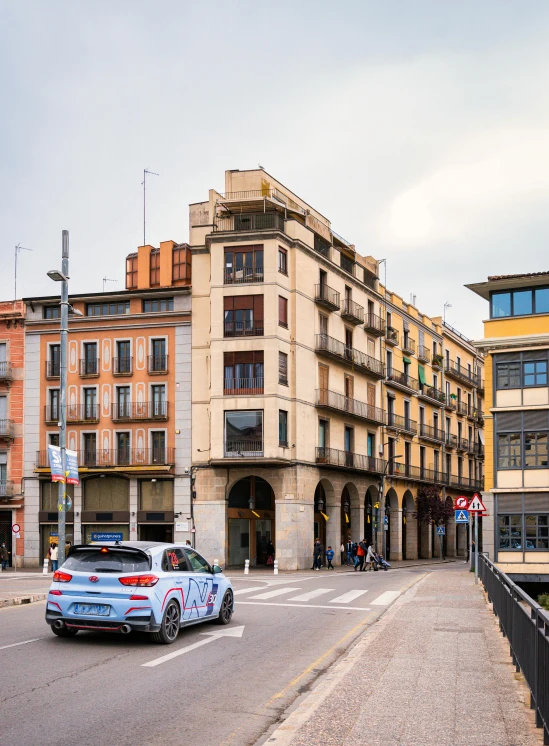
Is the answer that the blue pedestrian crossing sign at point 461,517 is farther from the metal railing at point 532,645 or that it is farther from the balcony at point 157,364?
the balcony at point 157,364

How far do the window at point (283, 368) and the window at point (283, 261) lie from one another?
443 centimetres

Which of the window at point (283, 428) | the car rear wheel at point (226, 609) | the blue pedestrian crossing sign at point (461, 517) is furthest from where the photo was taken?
the window at point (283, 428)

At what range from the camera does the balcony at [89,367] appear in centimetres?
5091

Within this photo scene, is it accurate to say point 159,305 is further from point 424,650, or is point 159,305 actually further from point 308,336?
point 424,650

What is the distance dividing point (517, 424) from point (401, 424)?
2821 centimetres

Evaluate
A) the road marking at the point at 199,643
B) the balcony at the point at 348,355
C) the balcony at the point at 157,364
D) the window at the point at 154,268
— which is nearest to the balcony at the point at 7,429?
the balcony at the point at 157,364

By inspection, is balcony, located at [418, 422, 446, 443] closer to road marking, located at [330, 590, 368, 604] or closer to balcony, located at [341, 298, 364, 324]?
balcony, located at [341, 298, 364, 324]

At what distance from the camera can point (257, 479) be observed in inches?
1987

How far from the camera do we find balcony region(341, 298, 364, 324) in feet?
181

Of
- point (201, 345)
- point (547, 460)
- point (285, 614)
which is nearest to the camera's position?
point (285, 614)

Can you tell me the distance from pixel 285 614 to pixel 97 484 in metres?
32.4

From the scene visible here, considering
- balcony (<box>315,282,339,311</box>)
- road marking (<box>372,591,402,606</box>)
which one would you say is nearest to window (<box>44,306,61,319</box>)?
balcony (<box>315,282,339,311</box>)

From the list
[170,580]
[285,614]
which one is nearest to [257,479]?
[285,614]

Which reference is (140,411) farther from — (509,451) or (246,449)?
(509,451)
